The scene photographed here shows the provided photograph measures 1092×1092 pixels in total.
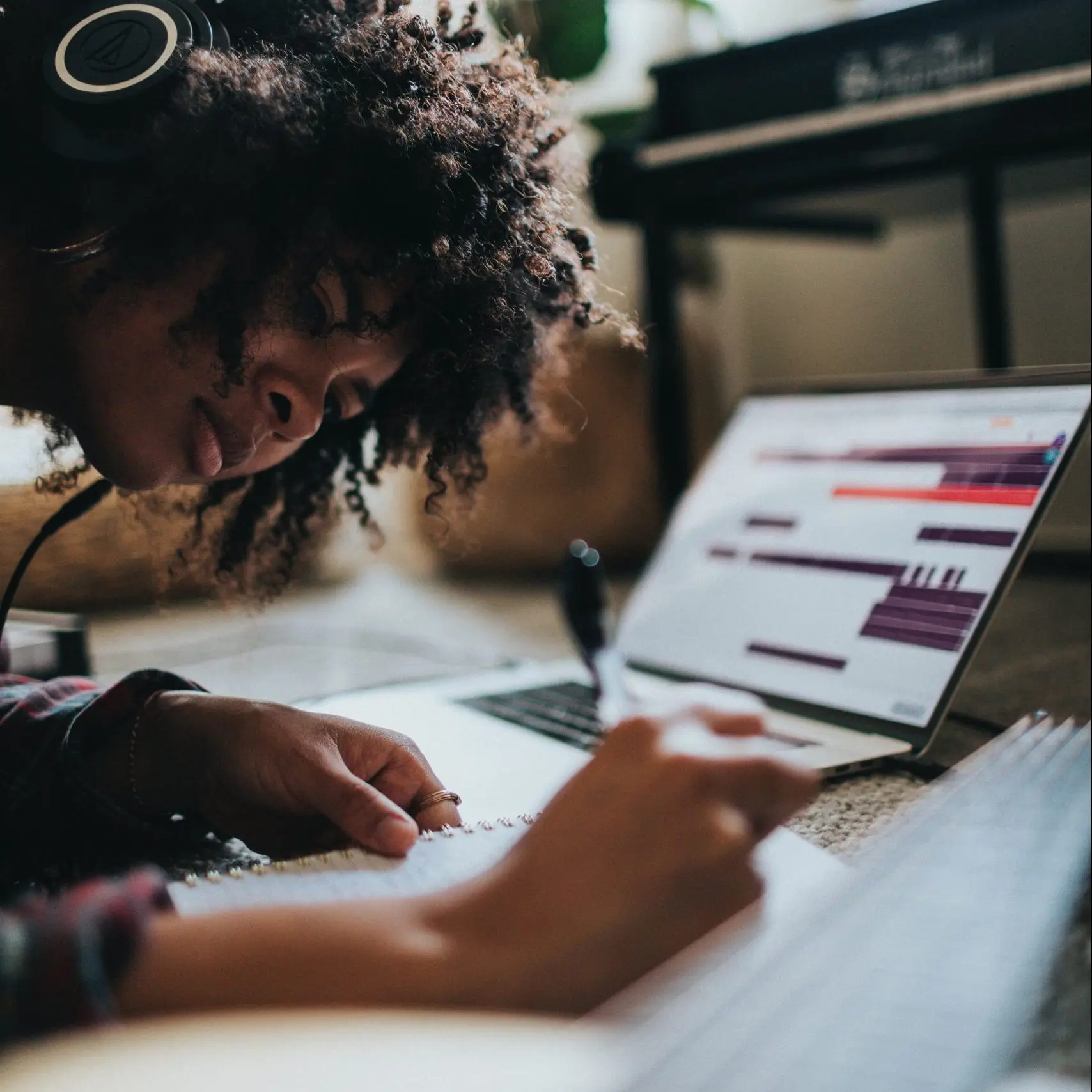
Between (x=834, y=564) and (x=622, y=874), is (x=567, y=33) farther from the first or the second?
(x=622, y=874)

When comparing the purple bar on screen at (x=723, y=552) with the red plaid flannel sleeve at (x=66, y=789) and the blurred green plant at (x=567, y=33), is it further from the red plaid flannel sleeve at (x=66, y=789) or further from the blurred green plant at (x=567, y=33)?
the blurred green plant at (x=567, y=33)

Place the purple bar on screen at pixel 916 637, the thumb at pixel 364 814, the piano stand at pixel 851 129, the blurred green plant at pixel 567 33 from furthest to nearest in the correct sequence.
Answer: the blurred green plant at pixel 567 33, the piano stand at pixel 851 129, the purple bar on screen at pixel 916 637, the thumb at pixel 364 814

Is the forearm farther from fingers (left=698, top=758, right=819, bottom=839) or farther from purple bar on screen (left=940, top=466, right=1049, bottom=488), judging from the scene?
purple bar on screen (left=940, top=466, right=1049, bottom=488)

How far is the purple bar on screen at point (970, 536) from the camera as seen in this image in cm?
68

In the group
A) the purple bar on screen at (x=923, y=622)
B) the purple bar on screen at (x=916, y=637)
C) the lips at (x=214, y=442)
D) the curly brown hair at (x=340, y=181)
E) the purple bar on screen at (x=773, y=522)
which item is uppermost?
the curly brown hair at (x=340, y=181)

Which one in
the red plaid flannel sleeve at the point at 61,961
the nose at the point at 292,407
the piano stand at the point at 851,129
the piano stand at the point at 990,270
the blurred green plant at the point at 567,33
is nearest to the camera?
the red plaid flannel sleeve at the point at 61,961

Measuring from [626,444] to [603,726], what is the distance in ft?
3.24

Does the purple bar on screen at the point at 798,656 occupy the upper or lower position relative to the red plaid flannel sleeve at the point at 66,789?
lower

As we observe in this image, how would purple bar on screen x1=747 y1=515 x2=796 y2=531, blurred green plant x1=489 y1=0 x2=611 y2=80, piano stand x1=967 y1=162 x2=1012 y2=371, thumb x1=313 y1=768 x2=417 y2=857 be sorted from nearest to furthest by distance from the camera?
thumb x1=313 y1=768 x2=417 y2=857, purple bar on screen x1=747 y1=515 x2=796 y2=531, piano stand x1=967 y1=162 x2=1012 y2=371, blurred green plant x1=489 y1=0 x2=611 y2=80

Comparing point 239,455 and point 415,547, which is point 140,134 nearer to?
point 239,455

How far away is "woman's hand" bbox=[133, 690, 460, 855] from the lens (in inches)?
18.5

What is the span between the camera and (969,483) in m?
0.73

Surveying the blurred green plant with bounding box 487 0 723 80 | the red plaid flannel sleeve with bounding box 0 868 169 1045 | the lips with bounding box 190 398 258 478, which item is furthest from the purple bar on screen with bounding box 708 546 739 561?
the blurred green plant with bounding box 487 0 723 80

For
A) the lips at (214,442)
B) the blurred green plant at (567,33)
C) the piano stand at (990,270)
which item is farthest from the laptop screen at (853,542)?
the blurred green plant at (567,33)
